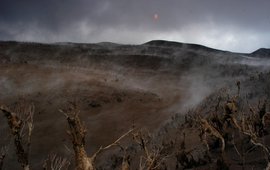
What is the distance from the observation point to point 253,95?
41.9 metres

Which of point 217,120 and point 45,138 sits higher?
point 217,120

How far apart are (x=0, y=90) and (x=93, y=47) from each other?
2750 cm

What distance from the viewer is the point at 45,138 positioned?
41.8 m

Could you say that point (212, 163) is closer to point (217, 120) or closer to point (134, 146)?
point (217, 120)

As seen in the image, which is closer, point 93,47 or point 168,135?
point 168,135

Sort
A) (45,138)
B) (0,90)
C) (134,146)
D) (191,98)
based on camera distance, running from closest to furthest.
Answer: (134,146) → (45,138) → (191,98) → (0,90)

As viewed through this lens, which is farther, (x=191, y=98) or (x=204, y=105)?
(x=191, y=98)

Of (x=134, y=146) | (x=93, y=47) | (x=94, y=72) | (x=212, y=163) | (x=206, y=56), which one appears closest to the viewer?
(x=212, y=163)

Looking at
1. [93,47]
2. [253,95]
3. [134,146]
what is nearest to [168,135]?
[134,146]

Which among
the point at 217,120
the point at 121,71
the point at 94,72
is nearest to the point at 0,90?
the point at 94,72

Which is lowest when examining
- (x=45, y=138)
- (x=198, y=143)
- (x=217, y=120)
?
(x=45, y=138)

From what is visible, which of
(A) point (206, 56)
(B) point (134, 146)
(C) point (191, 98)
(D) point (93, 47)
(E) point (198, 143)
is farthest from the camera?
(D) point (93, 47)

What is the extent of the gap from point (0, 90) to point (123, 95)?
18587 millimetres

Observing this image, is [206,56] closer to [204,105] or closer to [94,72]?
[94,72]
